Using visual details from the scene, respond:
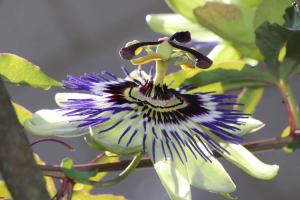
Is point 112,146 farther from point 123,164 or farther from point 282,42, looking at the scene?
point 282,42

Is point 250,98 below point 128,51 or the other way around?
below

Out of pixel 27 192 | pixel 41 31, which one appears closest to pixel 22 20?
pixel 41 31

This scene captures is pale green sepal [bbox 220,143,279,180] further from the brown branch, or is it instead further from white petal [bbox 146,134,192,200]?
the brown branch

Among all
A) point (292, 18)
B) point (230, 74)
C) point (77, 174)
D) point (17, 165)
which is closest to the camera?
point (17, 165)

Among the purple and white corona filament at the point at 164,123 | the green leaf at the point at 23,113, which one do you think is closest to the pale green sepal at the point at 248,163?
the purple and white corona filament at the point at 164,123

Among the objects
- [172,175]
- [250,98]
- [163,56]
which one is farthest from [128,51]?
[250,98]

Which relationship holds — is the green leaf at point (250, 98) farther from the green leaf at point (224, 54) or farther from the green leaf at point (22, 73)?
the green leaf at point (22, 73)

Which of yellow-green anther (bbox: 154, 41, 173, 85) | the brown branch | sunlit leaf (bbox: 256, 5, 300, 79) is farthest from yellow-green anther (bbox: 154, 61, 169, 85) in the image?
the brown branch

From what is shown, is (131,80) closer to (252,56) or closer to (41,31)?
(252,56)
